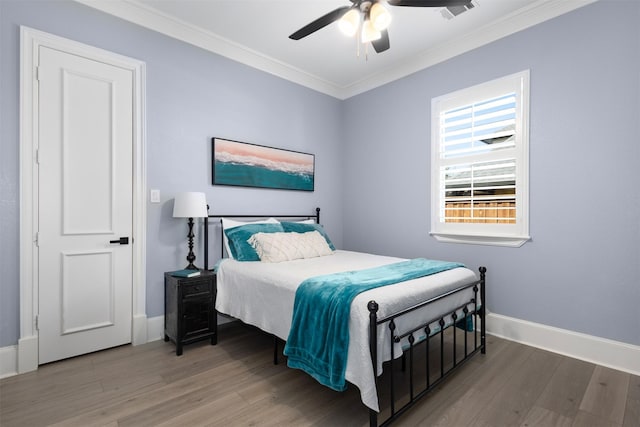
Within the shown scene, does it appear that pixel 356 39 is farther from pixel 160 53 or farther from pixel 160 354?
pixel 160 354

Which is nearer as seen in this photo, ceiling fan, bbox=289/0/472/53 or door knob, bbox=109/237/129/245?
ceiling fan, bbox=289/0/472/53

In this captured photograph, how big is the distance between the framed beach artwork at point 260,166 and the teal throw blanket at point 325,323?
1863mm

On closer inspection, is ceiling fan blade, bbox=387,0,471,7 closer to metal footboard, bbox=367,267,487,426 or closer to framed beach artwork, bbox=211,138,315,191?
metal footboard, bbox=367,267,487,426

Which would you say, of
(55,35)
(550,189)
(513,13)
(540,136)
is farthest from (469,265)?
(55,35)

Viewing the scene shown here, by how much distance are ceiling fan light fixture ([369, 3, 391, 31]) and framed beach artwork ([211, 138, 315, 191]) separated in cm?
200

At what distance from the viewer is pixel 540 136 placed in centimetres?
287

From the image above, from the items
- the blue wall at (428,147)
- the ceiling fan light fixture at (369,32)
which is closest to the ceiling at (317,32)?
the blue wall at (428,147)

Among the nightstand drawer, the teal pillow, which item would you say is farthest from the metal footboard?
the nightstand drawer

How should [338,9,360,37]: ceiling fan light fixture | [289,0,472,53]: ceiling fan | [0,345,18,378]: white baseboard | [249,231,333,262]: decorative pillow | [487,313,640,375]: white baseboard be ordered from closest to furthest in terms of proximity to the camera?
1. [289,0,472,53]: ceiling fan
2. [338,9,360,37]: ceiling fan light fixture
3. [0,345,18,378]: white baseboard
4. [487,313,640,375]: white baseboard
5. [249,231,333,262]: decorative pillow

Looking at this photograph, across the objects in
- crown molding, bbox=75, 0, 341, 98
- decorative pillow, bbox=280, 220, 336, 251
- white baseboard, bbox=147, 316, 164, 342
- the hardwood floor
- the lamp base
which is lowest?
the hardwood floor

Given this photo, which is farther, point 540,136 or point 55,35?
point 540,136

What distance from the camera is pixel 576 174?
268 centimetres

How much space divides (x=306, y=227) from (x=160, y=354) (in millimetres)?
1872

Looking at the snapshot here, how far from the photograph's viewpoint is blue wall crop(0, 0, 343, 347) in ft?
7.68
